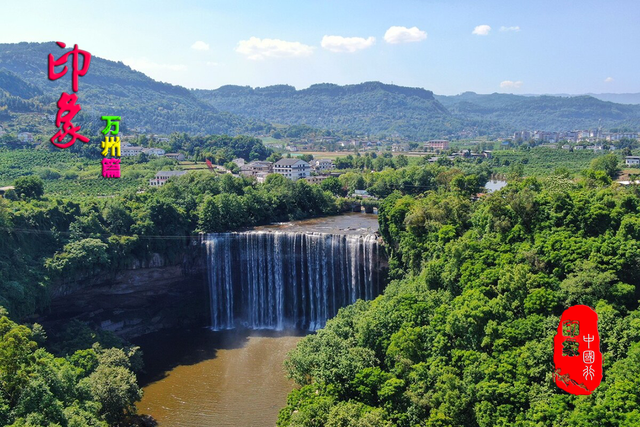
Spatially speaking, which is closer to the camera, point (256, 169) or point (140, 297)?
point (140, 297)

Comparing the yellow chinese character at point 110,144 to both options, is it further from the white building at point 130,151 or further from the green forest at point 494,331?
the white building at point 130,151

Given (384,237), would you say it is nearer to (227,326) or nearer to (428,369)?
(227,326)

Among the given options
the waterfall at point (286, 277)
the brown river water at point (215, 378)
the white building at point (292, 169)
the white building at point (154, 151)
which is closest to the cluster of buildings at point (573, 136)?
the white building at point (292, 169)

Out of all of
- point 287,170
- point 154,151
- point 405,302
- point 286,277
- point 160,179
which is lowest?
point 286,277

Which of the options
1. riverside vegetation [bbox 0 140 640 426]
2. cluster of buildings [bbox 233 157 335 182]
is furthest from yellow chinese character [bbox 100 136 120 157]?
cluster of buildings [bbox 233 157 335 182]

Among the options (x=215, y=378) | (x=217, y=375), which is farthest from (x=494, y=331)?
(x=217, y=375)

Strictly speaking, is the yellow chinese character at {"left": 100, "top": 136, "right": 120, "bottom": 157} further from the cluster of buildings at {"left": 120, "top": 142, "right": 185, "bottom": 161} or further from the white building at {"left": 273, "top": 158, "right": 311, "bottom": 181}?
the cluster of buildings at {"left": 120, "top": 142, "right": 185, "bottom": 161}

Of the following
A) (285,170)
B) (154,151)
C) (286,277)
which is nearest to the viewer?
(286,277)

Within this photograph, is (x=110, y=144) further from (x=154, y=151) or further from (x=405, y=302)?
(x=154, y=151)
